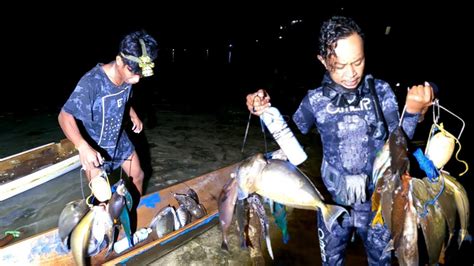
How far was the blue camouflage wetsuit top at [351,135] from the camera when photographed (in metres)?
2.33

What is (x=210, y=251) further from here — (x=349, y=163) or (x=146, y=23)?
(x=146, y=23)

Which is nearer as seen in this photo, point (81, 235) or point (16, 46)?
point (81, 235)

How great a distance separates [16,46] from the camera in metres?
34.7

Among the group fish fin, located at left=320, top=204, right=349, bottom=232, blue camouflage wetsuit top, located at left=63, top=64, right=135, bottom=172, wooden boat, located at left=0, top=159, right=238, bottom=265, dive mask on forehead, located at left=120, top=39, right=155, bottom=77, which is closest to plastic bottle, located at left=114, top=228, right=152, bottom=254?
wooden boat, located at left=0, top=159, right=238, bottom=265

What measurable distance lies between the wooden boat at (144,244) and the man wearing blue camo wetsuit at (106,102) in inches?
35.4

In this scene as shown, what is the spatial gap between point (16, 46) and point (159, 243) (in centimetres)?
4272

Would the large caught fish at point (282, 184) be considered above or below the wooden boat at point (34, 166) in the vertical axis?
above

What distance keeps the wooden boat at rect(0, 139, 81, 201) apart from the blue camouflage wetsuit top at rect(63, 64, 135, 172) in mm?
2138

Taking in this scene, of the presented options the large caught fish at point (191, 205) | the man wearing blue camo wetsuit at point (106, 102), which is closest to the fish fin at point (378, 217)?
the man wearing blue camo wetsuit at point (106, 102)

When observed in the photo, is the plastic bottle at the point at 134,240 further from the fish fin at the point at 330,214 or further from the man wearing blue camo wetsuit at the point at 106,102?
the fish fin at the point at 330,214

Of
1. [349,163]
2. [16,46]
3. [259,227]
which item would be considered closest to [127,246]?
[259,227]

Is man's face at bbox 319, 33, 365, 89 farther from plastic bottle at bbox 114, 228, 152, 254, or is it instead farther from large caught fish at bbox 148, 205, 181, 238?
plastic bottle at bbox 114, 228, 152, 254

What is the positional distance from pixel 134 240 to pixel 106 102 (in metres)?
2.14

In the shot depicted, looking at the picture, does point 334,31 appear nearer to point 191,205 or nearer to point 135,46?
point 135,46
